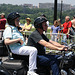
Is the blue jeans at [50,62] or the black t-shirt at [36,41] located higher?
the black t-shirt at [36,41]

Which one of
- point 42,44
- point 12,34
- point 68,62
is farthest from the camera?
point 12,34

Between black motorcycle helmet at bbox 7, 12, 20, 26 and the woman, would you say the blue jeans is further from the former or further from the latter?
black motorcycle helmet at bbox 7, 12, 20, 26

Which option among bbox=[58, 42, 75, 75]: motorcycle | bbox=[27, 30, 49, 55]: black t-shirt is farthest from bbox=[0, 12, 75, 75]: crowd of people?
bbox=[58, 42, 75, 75]: motorcycle

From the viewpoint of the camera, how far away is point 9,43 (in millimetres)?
3859

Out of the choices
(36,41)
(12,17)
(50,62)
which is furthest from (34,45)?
(12,17)

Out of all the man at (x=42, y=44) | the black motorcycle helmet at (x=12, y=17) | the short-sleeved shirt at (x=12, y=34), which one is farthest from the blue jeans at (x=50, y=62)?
the black motorcycle helmet at (x=12, y=17)

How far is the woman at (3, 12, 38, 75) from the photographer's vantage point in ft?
12.7

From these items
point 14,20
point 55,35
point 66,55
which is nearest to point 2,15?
point 55,35

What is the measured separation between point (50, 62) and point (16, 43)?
77cm

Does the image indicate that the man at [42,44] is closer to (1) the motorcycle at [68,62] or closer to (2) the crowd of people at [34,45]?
(2) the crowd of people at [34,45]

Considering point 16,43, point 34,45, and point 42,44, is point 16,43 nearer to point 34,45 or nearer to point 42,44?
point 34,45

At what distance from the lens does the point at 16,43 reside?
4.04 meters

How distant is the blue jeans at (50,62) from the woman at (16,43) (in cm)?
13

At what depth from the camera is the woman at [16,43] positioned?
3.88 meters
